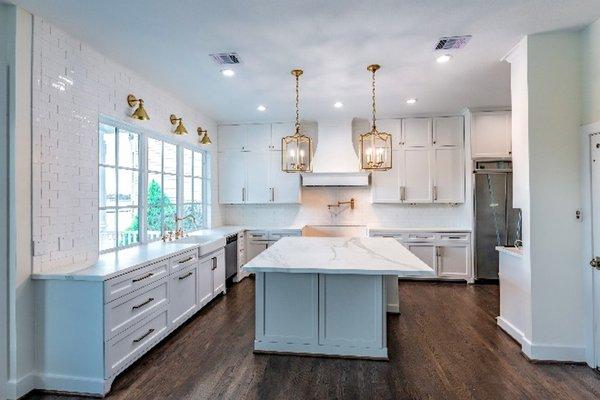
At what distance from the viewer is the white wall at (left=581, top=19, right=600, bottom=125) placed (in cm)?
256

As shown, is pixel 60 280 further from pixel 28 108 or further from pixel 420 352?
pixel 420 352

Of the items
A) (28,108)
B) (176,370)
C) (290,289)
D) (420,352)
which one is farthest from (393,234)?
(28,108)

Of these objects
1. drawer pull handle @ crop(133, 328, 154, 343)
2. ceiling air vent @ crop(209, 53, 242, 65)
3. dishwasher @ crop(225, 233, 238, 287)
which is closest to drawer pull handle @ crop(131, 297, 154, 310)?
drawer pull handle @ crop(133, 328, 154, 343)

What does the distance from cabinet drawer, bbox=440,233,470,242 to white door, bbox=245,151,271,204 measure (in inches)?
114

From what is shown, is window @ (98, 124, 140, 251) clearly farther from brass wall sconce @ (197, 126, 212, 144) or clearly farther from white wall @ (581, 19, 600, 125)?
white wall @ (581, 19, 600, 125)

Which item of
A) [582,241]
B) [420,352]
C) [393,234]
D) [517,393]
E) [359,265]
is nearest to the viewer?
[517,393]

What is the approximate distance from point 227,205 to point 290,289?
3.52 m

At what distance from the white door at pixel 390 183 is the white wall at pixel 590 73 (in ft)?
9.18

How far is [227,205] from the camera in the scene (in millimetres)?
6094

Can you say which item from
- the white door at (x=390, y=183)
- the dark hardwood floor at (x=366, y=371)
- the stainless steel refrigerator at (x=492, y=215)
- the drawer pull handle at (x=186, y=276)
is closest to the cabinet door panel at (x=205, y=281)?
the drawer pull handle at (x=186, y=276)

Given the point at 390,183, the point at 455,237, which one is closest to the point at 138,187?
the point at 390,183

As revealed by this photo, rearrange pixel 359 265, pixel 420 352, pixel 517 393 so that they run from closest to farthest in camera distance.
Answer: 1. pixel 517 393
2. pixel 359 265
3. pixel 420 352

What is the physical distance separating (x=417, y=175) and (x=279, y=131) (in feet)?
7.93

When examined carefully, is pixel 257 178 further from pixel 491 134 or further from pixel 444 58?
pixel 491 134
